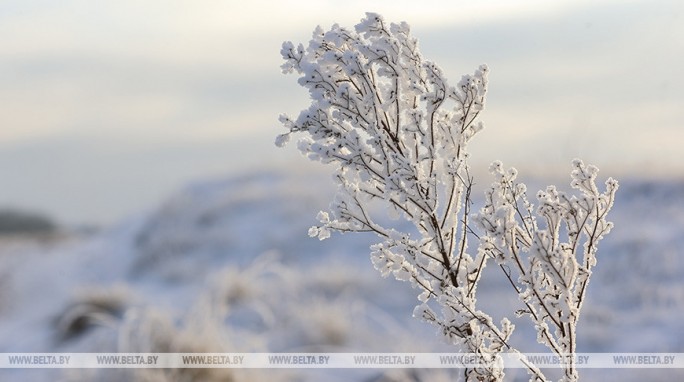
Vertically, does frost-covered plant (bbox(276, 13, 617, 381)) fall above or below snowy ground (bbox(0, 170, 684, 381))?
below

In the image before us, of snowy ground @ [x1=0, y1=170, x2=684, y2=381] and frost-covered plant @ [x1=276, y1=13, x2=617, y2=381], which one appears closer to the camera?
frost-covered plant @ [x1=276, y1=13, x2=617, y2=381]

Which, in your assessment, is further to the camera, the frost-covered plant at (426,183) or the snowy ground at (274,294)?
the snowy ground at (274,294)

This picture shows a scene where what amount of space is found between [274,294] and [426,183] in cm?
570

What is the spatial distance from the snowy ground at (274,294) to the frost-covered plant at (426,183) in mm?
2971

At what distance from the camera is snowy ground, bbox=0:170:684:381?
17.1ft

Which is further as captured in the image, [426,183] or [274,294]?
[274,294]

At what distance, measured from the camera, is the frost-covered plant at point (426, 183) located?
1244 millimetres

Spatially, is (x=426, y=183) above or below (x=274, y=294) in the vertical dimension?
below

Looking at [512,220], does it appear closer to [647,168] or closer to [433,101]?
[433,101]

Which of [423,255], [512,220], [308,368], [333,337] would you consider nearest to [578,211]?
[512,220]

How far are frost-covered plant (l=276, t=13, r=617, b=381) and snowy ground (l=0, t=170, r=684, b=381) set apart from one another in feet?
9.75

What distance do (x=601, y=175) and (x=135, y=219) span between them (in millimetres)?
8336

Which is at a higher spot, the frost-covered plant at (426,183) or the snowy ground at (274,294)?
the snowy ground at (274,294)

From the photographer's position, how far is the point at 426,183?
126 centimetres
